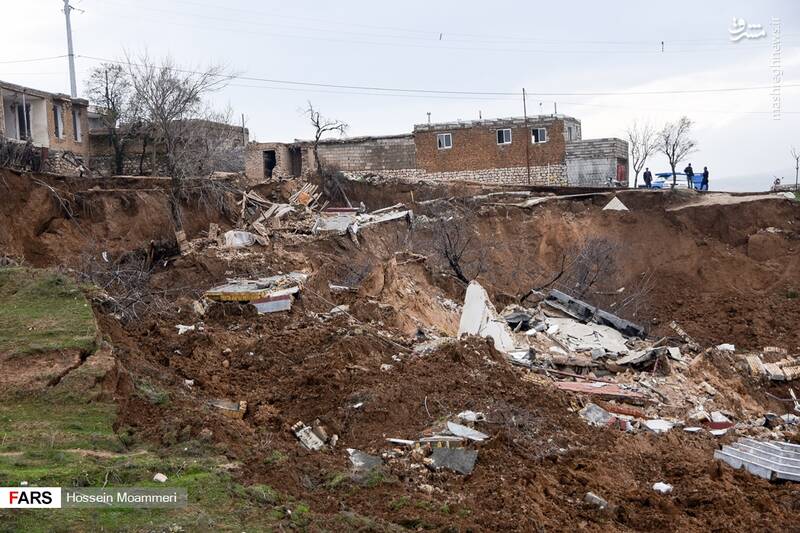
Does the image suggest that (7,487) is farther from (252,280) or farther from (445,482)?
(252,280)

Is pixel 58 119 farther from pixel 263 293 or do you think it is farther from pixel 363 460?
pixel 363 460

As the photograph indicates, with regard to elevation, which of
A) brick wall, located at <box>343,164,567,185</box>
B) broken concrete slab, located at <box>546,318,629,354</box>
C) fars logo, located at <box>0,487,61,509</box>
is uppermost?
brick wall, located at <box>343,164,567,185</box>

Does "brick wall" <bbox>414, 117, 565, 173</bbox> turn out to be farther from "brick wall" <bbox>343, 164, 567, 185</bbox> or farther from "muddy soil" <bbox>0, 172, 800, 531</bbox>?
"muddy soil" <bbox>0, 172, 800, 531</bbox>

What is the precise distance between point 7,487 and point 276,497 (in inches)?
77.4

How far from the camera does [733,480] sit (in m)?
8.77

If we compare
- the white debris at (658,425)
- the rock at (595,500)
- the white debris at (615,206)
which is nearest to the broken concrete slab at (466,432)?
the rock at (595,500)

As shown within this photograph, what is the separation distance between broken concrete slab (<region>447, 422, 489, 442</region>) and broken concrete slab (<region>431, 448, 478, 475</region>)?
0.45m

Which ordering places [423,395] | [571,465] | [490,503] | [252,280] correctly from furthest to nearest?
[252,280]
[423,395]
[571,465]
[490,503]

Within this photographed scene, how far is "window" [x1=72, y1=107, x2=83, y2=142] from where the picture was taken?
28.9 meters

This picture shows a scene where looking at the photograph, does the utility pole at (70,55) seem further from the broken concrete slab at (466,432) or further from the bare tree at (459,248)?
the broken concrete slab at (466,432)

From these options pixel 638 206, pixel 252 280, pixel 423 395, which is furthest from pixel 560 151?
pixel 423 395

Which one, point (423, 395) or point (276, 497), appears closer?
point (276, 497)

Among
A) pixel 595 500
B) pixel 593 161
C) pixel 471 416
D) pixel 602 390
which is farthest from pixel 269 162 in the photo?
pixel 595 500

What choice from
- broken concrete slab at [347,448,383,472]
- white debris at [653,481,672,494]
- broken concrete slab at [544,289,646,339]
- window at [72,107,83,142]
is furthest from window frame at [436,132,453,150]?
white debris at [653,481,672,494]
